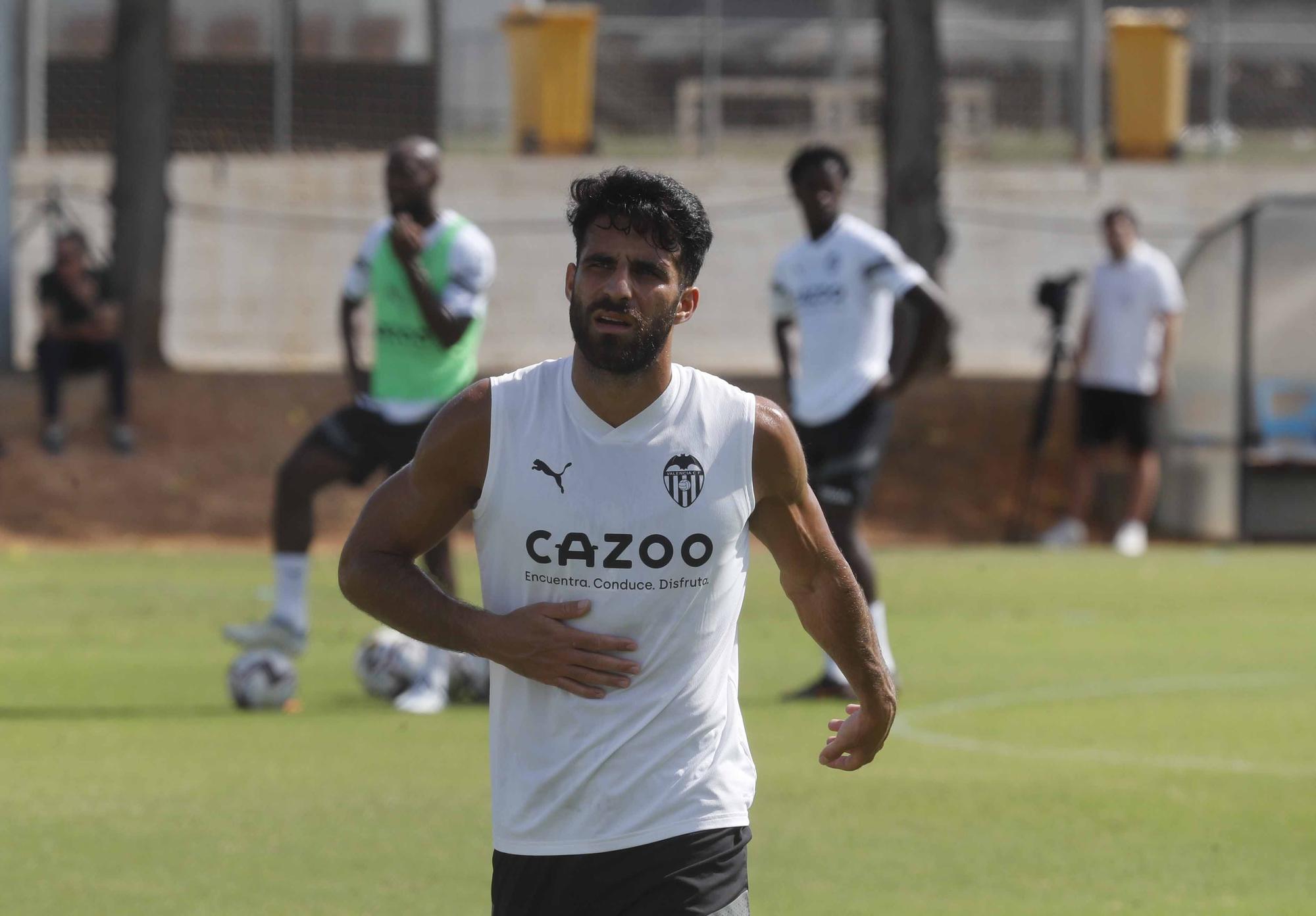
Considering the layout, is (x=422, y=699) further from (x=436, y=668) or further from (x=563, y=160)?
(x=563, y=160)

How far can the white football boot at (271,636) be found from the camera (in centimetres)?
1029

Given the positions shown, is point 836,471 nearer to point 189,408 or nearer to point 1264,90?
point 189,408

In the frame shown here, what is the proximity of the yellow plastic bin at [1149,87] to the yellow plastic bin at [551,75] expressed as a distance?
651 cm

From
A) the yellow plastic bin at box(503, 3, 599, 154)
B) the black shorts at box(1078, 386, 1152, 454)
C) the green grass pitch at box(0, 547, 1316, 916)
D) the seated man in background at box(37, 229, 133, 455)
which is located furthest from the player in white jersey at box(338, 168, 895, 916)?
the yellow plastic bin at box(503, 3, 599, 154)

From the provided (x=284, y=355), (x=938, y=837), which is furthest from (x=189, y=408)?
(x=938, y=837)

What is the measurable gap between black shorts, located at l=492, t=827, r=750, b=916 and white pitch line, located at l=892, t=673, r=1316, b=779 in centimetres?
494

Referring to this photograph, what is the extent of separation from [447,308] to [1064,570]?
841cm

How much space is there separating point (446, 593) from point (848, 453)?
244 inches

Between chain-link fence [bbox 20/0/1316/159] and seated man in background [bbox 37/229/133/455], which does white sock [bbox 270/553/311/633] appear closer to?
seated man in background [bbox 37/229/133/455]

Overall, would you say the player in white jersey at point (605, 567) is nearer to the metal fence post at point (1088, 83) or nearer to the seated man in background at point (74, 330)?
the seated man in background at point (74, 330)

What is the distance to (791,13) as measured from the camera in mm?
28484

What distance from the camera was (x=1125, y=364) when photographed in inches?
757

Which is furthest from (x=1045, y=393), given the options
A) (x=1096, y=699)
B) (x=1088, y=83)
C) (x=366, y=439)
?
(x=366, y=439)

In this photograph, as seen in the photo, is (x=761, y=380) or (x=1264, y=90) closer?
(x=761, y=380)
